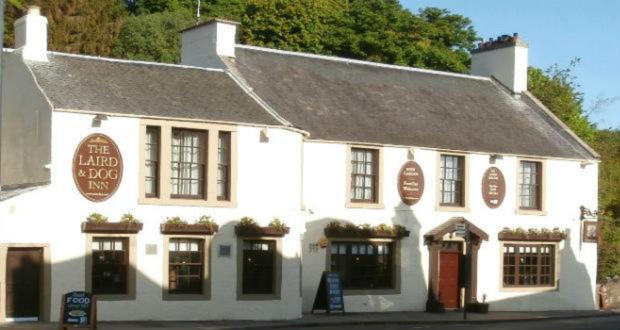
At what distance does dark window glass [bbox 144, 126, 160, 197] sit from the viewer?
3016 centimetres

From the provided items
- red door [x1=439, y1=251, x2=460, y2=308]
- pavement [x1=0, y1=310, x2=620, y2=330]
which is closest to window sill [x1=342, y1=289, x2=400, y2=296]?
pavement [x1=0, y1=310, x2=620, y2=330]

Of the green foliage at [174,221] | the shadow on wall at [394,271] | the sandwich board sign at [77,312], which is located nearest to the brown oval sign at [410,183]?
the shadow on wall at [394,271]

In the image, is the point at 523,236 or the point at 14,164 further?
the point at 523,236

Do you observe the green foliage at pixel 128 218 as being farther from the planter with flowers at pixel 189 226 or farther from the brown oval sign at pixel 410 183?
the brown oval sign at pixel 410 183

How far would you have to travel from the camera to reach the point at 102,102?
2959 cm

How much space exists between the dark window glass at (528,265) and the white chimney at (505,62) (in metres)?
6.65

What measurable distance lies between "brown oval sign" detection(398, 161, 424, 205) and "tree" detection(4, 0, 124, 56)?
82.3 ft

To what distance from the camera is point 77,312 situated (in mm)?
24766

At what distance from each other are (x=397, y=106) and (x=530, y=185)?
527 centimetres

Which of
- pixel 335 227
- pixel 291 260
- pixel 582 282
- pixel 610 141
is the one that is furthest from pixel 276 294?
pixel 610 141

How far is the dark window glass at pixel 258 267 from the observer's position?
31.5 m

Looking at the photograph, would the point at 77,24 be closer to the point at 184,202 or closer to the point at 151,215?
the point at 184,202

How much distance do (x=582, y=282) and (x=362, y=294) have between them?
9.35m

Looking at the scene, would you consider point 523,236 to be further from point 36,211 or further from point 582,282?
point 36,211
